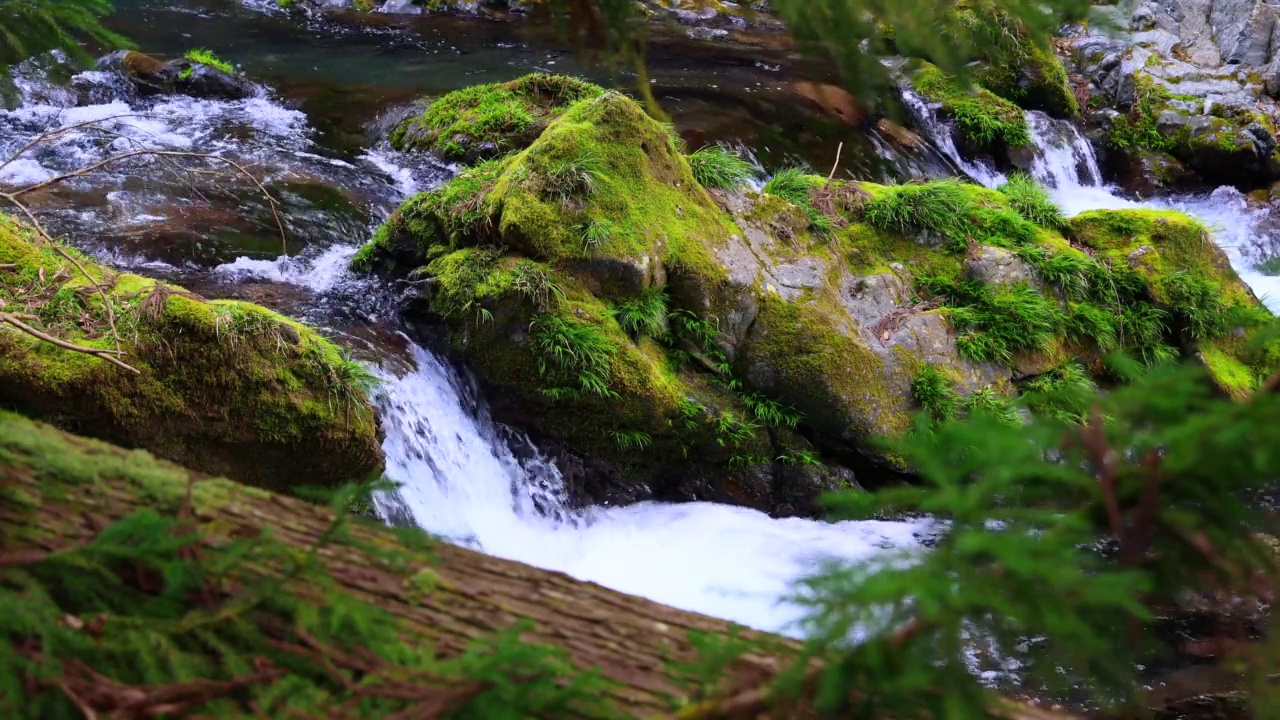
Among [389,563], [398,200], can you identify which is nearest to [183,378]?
[389,563]

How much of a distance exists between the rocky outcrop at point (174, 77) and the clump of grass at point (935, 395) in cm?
883

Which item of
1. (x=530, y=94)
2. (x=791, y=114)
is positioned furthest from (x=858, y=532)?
(x=791, y=114)

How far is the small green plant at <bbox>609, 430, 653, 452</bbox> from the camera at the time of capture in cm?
535

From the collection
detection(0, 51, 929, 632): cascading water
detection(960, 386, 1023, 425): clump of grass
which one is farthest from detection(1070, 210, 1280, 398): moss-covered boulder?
detection(0, 51, 929, 632): cascading water

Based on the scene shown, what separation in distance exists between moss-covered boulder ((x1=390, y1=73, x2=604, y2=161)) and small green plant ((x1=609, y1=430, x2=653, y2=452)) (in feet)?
13.0

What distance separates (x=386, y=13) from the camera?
15.4 m

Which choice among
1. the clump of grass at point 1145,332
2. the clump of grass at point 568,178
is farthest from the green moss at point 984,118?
the clump of grass at point 568,178

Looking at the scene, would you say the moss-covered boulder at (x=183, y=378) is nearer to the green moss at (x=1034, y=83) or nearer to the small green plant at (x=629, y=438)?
the small green plant at (x=629, y=438)

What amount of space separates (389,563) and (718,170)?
540 centimetres

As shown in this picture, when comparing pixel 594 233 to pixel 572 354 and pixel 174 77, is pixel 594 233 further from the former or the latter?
pixel 174 77

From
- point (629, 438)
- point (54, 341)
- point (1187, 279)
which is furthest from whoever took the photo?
point (1187, 279)

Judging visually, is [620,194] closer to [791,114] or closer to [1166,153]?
[791,114]

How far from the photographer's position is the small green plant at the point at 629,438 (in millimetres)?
5348

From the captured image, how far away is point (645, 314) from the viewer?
5523mm
